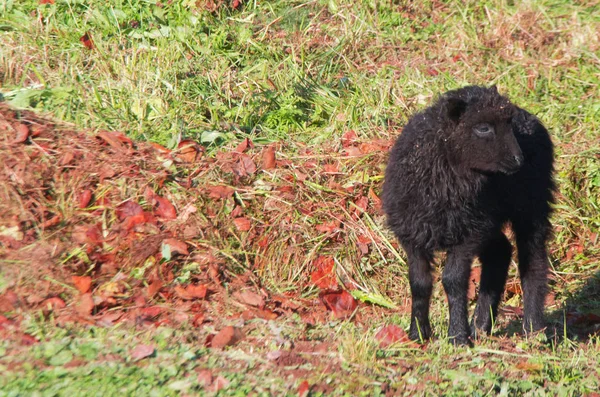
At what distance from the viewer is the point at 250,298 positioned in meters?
6.89

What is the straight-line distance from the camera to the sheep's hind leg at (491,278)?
6.96 m

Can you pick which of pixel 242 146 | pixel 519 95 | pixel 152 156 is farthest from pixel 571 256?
pixel 152 156

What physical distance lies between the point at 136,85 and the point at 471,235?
4.17 meters

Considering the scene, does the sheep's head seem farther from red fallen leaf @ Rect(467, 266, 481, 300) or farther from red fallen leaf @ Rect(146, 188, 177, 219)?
red fallen leaf @ Rect(146, 188, 177, 219)

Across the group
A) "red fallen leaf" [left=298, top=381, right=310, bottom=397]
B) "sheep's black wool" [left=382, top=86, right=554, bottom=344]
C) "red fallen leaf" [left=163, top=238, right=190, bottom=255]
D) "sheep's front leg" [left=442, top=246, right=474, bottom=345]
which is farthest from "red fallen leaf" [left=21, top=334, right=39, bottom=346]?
"sheep's front leg" [left=442, top=246, right=474, bottom=345]

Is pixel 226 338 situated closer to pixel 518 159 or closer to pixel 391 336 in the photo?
pixel 391 336

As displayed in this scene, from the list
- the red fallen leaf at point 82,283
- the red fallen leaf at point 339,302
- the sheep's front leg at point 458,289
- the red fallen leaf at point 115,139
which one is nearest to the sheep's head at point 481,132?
the sheep's front leg at point 458,289

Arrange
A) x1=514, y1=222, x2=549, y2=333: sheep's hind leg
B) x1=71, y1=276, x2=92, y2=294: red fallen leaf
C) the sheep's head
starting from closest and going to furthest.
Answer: the sheep's head
x1=71, y1=276, x2=92, y2=294: red fallen leaf
x1=514, y1=222, x2=549, y2=333: sheep's hind leg

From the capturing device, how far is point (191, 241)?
7.07 meters

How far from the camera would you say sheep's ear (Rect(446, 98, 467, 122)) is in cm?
591

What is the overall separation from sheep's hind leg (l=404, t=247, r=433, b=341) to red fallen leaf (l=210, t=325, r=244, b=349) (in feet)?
4.52

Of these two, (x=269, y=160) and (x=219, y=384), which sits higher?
(x=219, y=384)

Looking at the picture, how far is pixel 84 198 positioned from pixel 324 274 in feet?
7.33

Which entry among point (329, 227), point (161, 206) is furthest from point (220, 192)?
point (329, 227)
